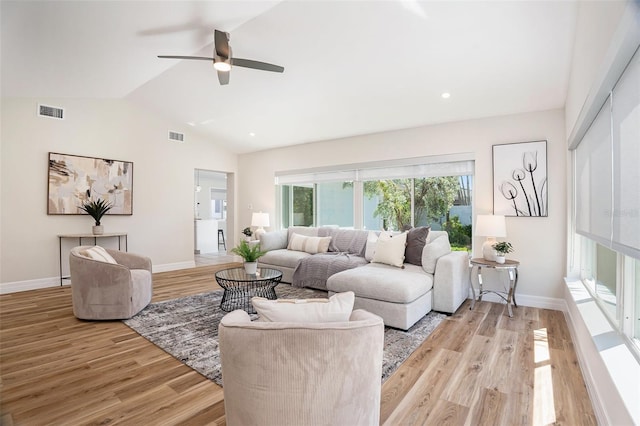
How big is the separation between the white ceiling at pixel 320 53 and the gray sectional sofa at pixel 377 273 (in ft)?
6.28

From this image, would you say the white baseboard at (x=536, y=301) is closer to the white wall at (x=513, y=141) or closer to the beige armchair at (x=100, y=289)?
the white wall at (x=513, y=141)

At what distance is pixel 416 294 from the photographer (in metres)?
3.22

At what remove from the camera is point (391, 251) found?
161 inches

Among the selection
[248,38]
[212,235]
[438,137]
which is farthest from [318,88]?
[212,235]

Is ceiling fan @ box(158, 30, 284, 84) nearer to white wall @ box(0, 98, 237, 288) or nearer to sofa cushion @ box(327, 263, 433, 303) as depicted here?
sofa cushion @ box(327, 263, 433, 303)

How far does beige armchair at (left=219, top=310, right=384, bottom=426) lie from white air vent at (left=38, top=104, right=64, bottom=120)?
543cm

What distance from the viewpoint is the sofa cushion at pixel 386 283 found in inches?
123

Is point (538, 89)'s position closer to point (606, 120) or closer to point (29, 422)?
point (606, 120)

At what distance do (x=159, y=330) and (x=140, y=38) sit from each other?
3.03m

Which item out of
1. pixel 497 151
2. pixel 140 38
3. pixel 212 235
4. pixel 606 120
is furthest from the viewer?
pixel 212 235

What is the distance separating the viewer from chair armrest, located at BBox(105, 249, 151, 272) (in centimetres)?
406

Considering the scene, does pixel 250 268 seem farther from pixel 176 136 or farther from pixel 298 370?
pixel 176 136

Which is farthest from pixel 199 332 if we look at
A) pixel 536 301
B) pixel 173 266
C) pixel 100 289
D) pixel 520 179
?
pixel 520 179

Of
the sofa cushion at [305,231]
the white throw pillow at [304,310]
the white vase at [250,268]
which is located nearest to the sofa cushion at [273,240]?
the sofa cushion at [305,231]
